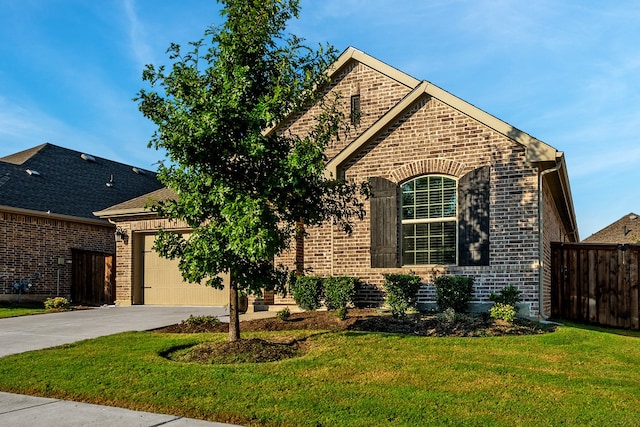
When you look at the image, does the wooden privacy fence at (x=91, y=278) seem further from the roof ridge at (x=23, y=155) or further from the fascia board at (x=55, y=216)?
the roof ridge at (x=23, y=155)

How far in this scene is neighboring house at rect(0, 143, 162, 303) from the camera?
18.8m

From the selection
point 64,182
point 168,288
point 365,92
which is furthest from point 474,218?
point 64,182

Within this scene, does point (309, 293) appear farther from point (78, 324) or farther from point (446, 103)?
point (446, 103)

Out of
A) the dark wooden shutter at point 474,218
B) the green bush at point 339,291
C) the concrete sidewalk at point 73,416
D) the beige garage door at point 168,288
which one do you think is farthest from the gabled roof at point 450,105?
the concrete sidewalk at point 73,416

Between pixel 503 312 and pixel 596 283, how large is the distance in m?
Result: 4.63

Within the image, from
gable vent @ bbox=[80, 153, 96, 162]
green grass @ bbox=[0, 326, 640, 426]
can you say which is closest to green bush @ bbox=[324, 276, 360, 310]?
green grass @ bbox=[0, 326, 640, 426]

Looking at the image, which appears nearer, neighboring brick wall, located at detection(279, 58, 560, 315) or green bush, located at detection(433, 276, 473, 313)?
green bush, located at detection(433, 276, 473, 313)

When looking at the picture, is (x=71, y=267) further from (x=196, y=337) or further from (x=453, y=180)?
(x=453, y=180)

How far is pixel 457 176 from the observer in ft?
40.3

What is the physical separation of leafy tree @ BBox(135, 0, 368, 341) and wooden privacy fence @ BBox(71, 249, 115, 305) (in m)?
12.6

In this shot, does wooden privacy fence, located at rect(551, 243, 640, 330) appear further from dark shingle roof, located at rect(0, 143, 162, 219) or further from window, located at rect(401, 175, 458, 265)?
dark shingle roof, located at rect(0, 143, 162, 219)

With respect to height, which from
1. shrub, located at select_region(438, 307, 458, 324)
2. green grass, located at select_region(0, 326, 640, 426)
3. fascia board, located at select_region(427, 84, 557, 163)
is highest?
fascia board, located at select_region(427, 84, 557, 163)

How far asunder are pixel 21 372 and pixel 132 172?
21188mm

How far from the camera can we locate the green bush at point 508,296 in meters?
11.2
